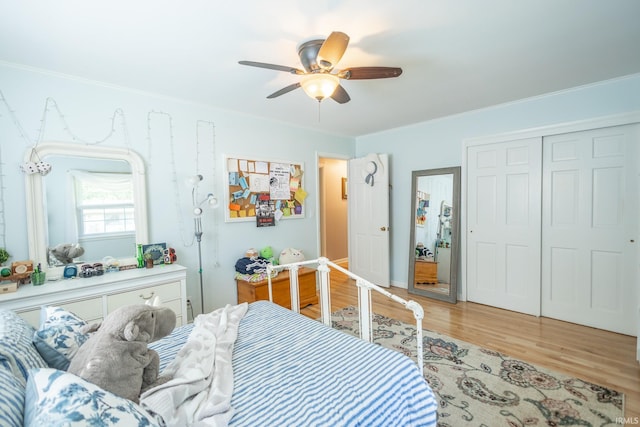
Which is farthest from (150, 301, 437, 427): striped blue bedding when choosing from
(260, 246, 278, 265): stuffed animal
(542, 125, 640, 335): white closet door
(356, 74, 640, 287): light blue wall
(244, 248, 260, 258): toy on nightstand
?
(356, 74, 640, 287): light blue wall

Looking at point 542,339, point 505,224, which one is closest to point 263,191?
point 505,224

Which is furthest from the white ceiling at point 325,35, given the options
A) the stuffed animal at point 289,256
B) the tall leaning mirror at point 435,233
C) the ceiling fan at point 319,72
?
the stuffed animal at point 289,256

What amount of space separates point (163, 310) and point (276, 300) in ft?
6.76

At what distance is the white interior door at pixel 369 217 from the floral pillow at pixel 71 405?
3859 millimetres

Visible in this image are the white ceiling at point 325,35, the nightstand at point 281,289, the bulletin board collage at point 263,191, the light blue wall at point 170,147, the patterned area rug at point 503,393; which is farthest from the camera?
the bulletin board collage at point 263,191

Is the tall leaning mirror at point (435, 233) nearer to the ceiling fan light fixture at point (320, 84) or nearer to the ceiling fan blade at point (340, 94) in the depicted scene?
the ceiling fan blade at point (340, 94)

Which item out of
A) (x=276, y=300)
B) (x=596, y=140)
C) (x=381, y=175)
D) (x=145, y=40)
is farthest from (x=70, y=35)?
(x=596, y=140)

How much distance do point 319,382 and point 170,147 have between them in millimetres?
2659

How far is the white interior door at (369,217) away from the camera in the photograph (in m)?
4.34

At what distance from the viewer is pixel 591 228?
114 inches

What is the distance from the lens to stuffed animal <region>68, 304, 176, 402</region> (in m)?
0.96

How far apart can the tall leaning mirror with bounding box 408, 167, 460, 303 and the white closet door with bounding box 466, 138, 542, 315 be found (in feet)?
0.63

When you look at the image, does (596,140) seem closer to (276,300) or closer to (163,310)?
(276,300)

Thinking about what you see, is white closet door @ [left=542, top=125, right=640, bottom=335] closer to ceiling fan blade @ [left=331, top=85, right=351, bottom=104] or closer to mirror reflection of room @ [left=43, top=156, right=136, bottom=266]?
ceiling fan blade @ [left=331, top=85, right=351, bottom=104]
